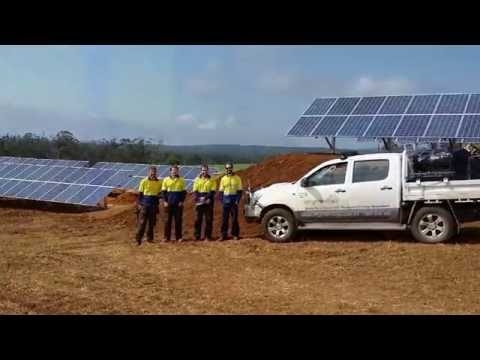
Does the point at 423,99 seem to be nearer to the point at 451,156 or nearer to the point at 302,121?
the point at 302,121

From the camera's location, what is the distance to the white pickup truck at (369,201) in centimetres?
1061

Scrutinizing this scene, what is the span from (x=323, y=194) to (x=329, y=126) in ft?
21.5

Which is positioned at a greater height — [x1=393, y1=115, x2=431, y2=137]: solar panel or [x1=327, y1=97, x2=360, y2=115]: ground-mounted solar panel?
[x1=327, y1=97, x2=360, y2=115]: ground-mounted solar panel

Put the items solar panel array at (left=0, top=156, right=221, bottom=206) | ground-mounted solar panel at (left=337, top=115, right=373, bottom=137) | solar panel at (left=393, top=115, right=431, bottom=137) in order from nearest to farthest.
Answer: solar panel at (left=393, top=115, right=431, bottom=137)
ground-mounted solar panel at (left=337, top=115, right=373, bottom=137)
solar panel array at (left=0, top=156, right=221, bottom=206)

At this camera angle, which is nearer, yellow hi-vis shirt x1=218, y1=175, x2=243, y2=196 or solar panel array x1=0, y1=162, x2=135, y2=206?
yellow hi-vis shirt x1=218, y1=175, x2=243, y2=196

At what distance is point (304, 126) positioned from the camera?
1789 cm

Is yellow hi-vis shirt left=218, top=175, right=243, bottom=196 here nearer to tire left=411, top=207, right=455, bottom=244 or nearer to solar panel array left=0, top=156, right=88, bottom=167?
tire left=411, top=207, right=455, bottom=244

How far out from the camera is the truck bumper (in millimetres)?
11976

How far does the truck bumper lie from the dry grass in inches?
19.8

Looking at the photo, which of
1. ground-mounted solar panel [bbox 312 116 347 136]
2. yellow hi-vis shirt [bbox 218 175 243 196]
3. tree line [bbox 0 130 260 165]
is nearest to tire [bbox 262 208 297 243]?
yellow hi-vis shirt [bbox 218 175 243 196]

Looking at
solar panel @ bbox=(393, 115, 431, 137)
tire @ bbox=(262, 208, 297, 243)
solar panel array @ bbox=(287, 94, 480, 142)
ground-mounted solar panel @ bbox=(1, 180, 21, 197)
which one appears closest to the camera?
tire @ bbox=(262, 208, 297, 243)

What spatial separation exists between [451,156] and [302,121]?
25.8 ft

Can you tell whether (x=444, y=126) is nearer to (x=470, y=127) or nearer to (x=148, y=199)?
(x=470, y=127)
